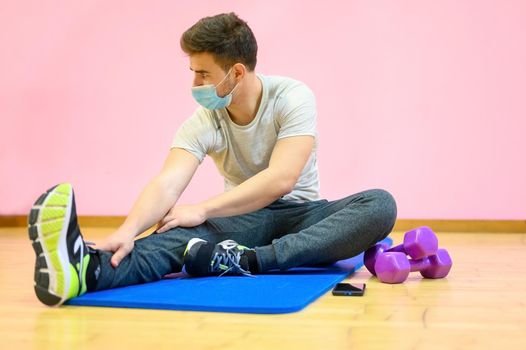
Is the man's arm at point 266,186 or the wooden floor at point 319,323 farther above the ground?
the man's arm at point 266,186

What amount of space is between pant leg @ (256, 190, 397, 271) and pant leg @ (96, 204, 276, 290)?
0.15 m

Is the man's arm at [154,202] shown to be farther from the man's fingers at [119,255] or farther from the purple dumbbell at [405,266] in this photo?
the purple dumbbell at [405,266]

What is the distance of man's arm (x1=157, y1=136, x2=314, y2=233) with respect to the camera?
84.4 inches

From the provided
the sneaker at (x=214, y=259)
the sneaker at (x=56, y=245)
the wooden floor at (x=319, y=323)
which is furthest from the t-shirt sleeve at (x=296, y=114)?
the sneaker at (x=56, y=245)

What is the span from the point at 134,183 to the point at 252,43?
2335 mm

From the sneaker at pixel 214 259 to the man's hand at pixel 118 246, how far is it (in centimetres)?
19

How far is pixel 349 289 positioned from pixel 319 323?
39cm

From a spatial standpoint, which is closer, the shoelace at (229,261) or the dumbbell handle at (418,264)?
the shoelace at (229,261)

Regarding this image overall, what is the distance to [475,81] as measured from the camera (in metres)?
4.10

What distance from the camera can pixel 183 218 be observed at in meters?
2.13

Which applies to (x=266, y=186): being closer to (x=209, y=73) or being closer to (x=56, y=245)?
(x=209, y=73)

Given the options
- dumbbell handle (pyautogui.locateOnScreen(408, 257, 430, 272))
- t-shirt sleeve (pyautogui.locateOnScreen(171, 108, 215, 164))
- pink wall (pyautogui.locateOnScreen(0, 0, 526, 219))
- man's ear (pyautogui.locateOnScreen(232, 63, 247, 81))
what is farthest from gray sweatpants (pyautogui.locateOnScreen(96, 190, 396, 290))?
pink wall (pyautogui.locateOnScreen(0, 0, 526, 219))

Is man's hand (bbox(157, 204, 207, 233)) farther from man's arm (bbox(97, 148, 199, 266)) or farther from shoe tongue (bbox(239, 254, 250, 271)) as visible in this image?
shoe tongue (bbox(239, 254, 250, 271))

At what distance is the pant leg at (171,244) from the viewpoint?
76.1 inches
